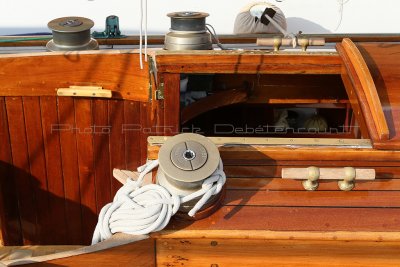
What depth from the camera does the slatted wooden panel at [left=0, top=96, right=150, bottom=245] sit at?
10.5 ft

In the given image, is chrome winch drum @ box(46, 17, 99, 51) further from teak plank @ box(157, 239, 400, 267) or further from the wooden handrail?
teak plank @ box(157, 239, 400, 267)

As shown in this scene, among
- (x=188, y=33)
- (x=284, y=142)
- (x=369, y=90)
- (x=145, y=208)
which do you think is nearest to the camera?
(x=145, y=208)

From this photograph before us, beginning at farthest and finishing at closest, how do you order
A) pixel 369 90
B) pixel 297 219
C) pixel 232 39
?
pixel 232 39
pixel 369 90
pixel 297 219

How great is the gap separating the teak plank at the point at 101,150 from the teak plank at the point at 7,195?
579 millimetres

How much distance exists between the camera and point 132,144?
3.29m

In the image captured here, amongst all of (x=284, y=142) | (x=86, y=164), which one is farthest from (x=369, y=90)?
(x=86, y=164)

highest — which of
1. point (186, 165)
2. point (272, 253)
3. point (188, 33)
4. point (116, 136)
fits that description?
point (188, 33)

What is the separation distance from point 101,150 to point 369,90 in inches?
71.2

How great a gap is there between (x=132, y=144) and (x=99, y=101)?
1.22 ft

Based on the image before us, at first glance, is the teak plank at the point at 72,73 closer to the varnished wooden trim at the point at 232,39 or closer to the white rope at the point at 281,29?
the varnished wooden trim at the point at 232,39

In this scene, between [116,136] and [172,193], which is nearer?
[172,193]

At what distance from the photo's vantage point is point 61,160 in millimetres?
3291

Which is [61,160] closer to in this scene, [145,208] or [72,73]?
[72,73]

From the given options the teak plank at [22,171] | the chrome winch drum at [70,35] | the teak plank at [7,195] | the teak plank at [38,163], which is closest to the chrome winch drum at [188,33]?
the chrome winch drum at [70,35]
